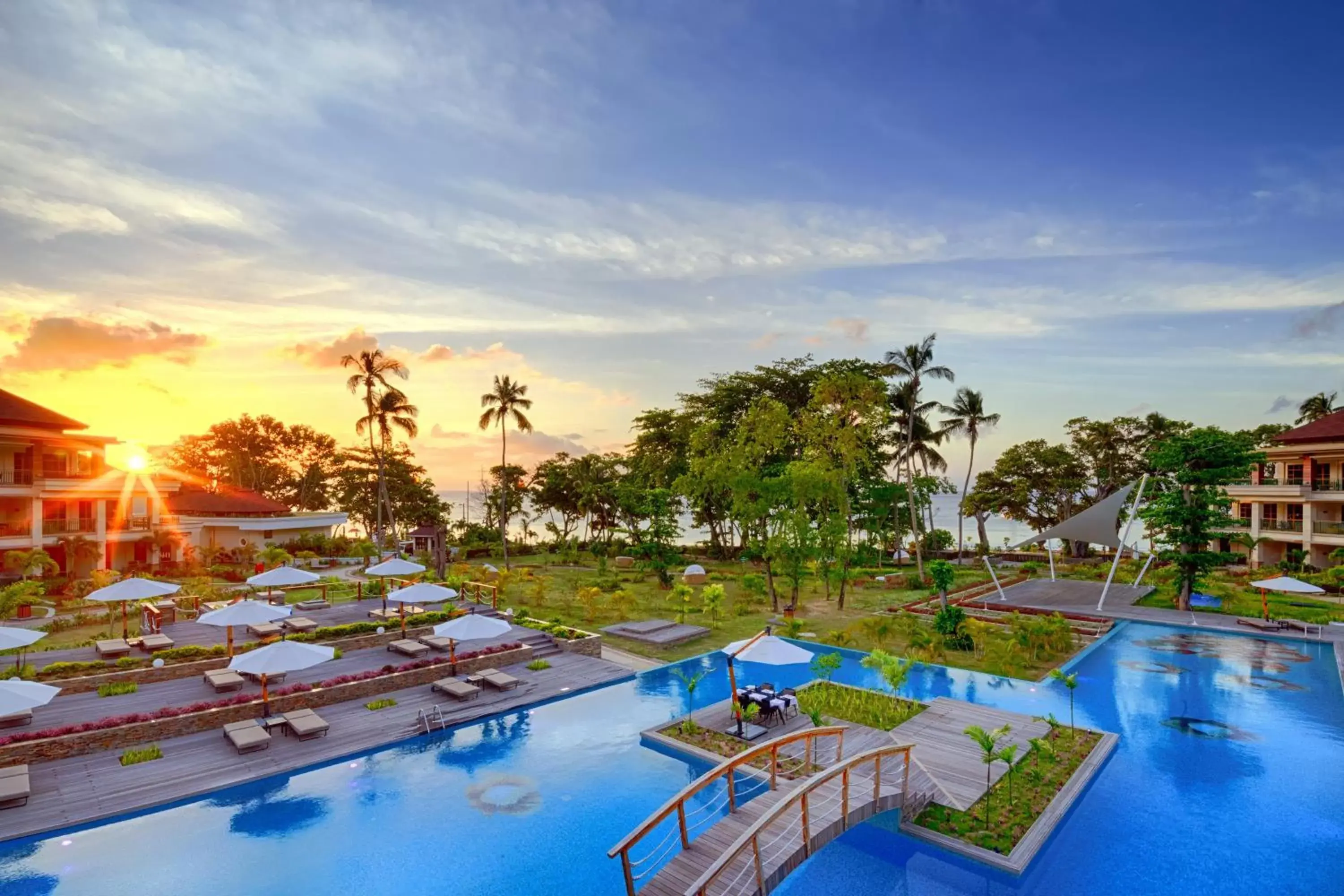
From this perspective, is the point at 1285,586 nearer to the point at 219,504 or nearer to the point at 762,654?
the point at 762,654

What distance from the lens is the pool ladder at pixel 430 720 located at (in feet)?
52.1

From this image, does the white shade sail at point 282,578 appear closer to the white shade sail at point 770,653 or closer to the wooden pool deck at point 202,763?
the wooden pool deck at point 202,763

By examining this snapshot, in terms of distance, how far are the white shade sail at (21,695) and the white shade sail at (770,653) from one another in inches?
523

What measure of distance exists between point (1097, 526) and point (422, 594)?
3101 centimetres

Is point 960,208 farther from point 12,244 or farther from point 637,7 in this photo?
point 12,244

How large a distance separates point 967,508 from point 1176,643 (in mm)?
29218

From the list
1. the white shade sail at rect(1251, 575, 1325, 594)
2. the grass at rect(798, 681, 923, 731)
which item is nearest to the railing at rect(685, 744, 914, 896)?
the grass at rect(798, 681, 923, 731)

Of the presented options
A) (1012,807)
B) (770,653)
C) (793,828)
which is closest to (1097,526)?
(770,653)

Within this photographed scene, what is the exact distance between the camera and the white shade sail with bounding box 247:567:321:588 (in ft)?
74.9

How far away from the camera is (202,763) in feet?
45.3

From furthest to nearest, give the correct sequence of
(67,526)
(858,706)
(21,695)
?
(67,526)
(858,706)
(21,695)

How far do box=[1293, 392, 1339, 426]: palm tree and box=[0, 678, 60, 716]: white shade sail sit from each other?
7153 centimetres

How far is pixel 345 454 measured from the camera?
5612cm

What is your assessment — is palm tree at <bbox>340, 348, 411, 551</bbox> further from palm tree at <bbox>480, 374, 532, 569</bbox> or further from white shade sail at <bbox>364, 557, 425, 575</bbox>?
white shade sail at <bbox>364, 557, 425, 575</bbox>
